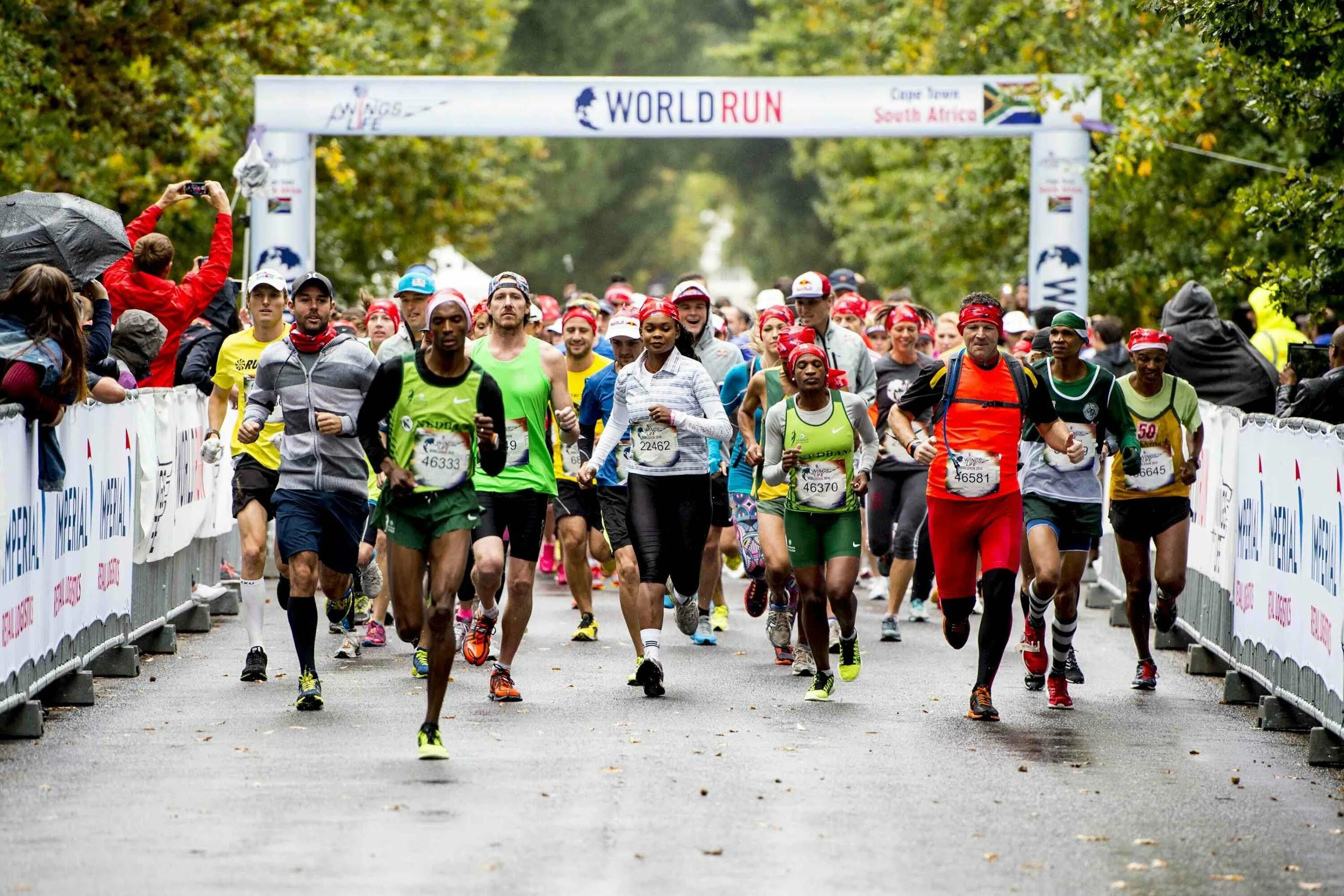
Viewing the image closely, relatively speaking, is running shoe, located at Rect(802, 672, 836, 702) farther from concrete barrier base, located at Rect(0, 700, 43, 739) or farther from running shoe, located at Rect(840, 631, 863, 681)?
concrete barrier base, located at Rect(0, 700, 43, 739)

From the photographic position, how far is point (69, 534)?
10.7m

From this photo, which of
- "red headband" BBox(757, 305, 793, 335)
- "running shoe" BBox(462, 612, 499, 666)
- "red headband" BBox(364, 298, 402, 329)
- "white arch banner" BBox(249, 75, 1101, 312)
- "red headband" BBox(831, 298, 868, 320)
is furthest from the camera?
"white arch banner" BBox(249, 75, 1101, 312)

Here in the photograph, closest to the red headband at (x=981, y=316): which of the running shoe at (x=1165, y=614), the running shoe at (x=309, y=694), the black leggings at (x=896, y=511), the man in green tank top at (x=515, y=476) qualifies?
the man in green tank top at (x=515, y=476)

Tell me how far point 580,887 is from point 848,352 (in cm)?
701

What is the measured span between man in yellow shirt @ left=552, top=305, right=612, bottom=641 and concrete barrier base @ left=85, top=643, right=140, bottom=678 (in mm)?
2551

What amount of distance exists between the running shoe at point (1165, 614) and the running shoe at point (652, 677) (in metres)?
3.13

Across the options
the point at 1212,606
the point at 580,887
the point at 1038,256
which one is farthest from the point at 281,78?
the point at 580,887

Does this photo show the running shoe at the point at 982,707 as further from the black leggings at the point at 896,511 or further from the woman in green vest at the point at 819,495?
the black leggings at the point at 896,511

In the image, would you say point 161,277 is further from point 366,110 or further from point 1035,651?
point 366,110

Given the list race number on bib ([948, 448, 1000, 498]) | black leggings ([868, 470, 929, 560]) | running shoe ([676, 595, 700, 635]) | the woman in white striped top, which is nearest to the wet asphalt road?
running shoe ([676, 595, 700, 635])

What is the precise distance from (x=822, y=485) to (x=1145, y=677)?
7.81ft

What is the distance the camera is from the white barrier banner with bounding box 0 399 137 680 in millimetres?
→ 9531

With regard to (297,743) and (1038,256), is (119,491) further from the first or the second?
(1038,256)

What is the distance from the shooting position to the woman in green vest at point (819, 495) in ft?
36.7
